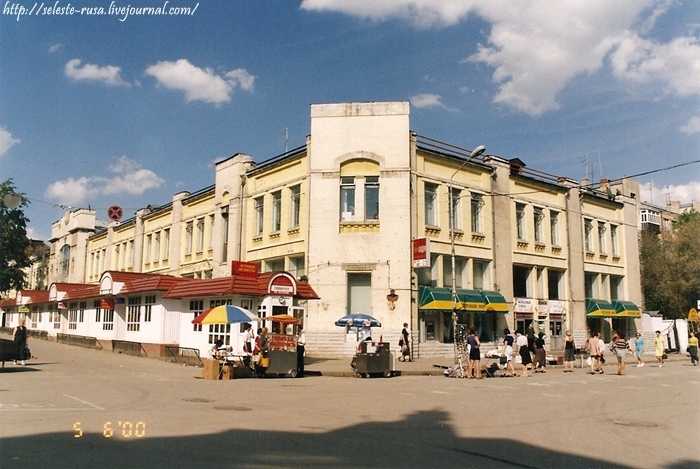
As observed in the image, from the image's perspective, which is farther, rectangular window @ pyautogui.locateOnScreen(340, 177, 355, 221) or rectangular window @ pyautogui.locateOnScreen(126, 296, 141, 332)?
rectangular window @ pyautogui.locateOnScreen(126, 296, 141, 332)

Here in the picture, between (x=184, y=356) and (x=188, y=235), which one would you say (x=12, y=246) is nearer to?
(x=188, y=235)

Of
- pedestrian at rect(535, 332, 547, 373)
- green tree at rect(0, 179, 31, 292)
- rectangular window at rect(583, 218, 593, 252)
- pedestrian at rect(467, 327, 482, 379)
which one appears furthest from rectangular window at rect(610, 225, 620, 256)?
green tree at rect(0, 179, 31, 292)

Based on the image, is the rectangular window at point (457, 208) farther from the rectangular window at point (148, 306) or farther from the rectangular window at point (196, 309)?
the rectangular window at point (148, 306)

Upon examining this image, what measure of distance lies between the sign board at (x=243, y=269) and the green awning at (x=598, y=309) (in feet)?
82.8

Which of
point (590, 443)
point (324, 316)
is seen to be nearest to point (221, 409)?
point (590, 443)

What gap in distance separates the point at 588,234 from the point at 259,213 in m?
23.7

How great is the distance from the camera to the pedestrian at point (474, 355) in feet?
73.6

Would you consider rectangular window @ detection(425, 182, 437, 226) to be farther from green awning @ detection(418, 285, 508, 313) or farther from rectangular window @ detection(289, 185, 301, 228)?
rectangular window @ detection(289, 185, 301, 228)

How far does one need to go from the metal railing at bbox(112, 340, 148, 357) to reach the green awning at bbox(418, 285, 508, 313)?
46.9 feet

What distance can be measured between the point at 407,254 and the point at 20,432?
77.7ft

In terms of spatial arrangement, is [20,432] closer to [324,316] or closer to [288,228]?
[324,316]

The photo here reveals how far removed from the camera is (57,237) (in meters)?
73.2

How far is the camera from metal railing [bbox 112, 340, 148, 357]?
31.8 meters

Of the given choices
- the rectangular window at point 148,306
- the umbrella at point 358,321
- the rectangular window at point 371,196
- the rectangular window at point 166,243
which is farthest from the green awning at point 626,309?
the rectangular window at point 166,243
